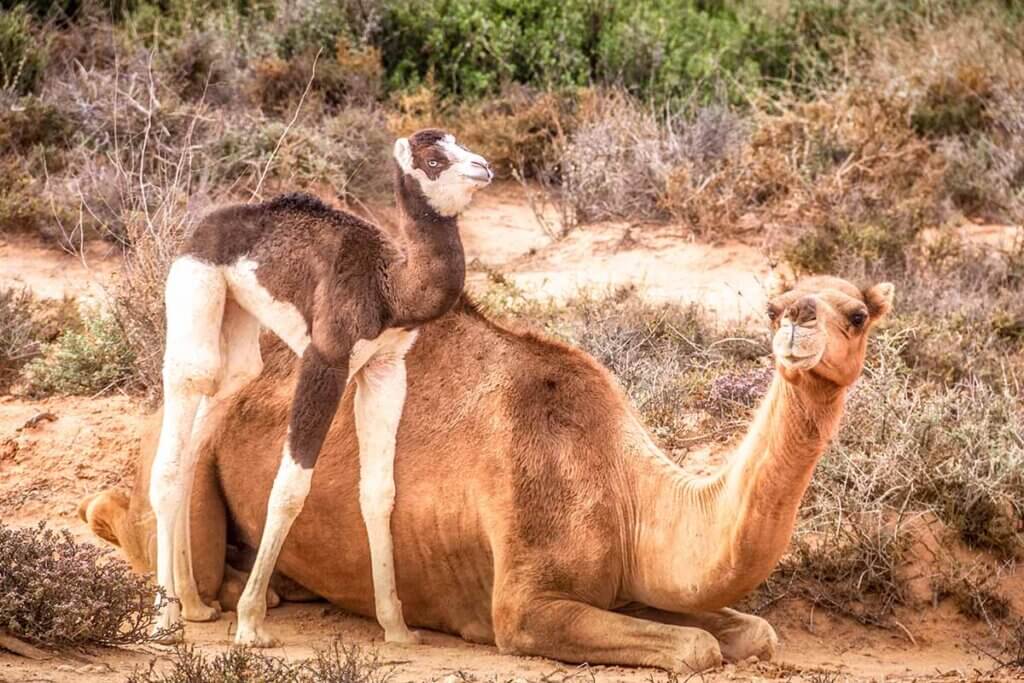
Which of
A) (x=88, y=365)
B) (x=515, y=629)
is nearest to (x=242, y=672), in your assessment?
(x=515, y=629)

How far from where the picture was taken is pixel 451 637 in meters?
7.94

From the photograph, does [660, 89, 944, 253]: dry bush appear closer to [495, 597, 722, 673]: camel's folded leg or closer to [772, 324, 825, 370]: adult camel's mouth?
[495, 597, 722, 673]: camel's folded leg

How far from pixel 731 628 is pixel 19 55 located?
9775mm

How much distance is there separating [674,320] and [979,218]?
14.0 feet

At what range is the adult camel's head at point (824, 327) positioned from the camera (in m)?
6.18

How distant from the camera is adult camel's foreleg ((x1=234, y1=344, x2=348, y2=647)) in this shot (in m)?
7.11

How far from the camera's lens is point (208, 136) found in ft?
45.6

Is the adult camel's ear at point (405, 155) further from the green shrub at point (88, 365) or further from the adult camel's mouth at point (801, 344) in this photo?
the green shrub at point (88, 365)

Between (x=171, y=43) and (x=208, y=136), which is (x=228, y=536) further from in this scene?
(x=171, y=43)

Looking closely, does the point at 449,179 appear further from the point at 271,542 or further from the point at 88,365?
the point at 88,365

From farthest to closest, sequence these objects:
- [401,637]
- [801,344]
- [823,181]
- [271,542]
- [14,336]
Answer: [823,181] → [14,336] → [401,637] → [271,542] → [801,344]

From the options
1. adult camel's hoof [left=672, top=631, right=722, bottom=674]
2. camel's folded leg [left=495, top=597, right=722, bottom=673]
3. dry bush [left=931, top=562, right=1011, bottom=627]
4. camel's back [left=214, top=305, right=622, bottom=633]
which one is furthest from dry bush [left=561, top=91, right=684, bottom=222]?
adult camel's hoof [left=672, top=631, right=722, bottom=674]

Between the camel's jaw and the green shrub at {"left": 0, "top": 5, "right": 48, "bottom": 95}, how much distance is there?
10160 mm

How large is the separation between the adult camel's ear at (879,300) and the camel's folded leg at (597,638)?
5.22 feet
